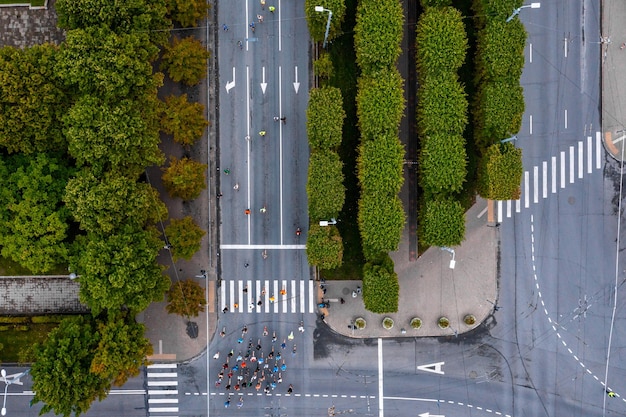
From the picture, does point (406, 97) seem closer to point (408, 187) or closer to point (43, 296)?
point (408, 187)

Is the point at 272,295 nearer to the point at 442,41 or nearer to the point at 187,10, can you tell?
the point at 187,10

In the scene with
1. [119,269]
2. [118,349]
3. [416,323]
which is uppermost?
[119,269]

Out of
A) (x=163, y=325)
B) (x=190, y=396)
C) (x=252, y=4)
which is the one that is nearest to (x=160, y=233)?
(x=163, y=325)

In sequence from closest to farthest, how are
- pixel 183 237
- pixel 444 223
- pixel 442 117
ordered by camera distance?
pixel 442 117
pixel 444 223
pixel 183 237

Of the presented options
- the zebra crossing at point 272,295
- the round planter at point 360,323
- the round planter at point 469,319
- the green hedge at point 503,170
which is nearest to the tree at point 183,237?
the zebra crossing at point 272,295

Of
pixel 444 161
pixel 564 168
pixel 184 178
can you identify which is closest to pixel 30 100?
pixel 184 178

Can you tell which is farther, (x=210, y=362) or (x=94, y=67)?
(x=210, y=362)

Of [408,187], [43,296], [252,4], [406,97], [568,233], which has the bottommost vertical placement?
[43,296]

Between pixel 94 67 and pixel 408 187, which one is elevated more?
pixel 94 67
